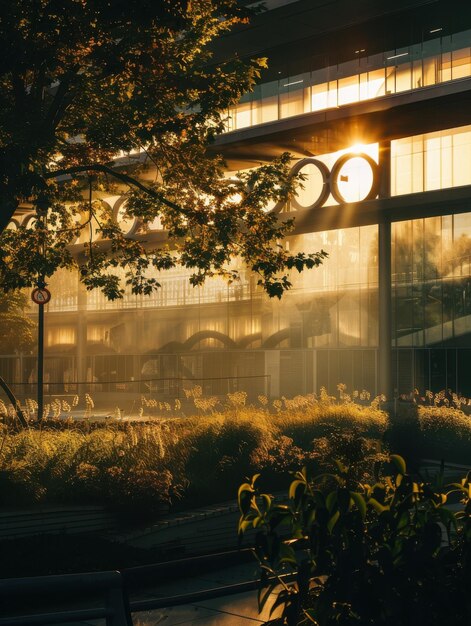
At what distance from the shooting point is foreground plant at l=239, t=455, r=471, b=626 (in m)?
4.27

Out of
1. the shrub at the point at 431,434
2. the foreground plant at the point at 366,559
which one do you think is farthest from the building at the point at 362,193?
the foreground plant at the point at 366,559

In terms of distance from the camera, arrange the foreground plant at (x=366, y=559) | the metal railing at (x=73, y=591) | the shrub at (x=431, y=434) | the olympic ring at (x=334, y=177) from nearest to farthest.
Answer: the metal railing at (x=73, y=591), the foreground plant at (x=366, y=559), the shrub at (x=431, y=434), the olympic ring at (x=334, y=177)

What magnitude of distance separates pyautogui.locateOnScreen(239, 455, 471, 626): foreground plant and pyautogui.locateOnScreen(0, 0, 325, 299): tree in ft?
34.3

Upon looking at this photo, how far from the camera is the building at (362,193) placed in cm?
4047

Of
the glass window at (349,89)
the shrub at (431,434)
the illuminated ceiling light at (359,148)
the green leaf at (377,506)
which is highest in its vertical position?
the glass window at (349,89)

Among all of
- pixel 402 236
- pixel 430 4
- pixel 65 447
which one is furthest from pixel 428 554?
pixel 402 236

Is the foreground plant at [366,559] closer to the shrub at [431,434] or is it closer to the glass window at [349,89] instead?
the shrub at [431,434]

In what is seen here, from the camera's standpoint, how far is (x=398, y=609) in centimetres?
422

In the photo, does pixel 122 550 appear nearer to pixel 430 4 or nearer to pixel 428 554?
pixel 428 554

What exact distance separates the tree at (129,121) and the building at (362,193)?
61.9ft

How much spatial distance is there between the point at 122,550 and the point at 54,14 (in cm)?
793

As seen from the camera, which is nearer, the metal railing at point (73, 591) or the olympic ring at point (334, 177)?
the metal railing at point (73, 591)

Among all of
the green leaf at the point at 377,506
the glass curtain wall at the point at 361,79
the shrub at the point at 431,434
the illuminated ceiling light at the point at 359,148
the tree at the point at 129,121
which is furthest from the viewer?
the illuminated ceiling light at the point at 359,148

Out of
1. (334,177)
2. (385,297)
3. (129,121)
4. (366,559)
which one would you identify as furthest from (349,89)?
(366,559)
